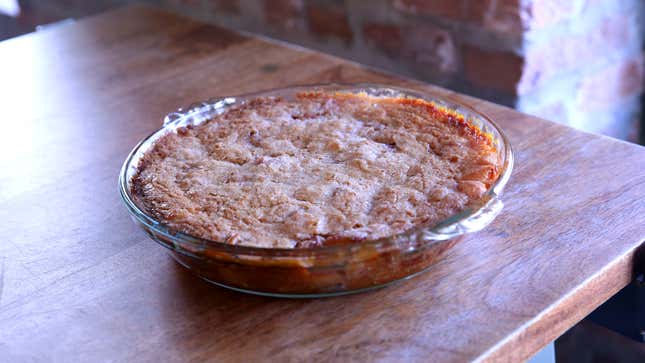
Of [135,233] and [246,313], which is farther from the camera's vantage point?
[135,233]

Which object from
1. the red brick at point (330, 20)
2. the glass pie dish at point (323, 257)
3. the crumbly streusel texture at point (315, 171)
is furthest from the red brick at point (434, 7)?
the glass pie dish at point (323, 257)

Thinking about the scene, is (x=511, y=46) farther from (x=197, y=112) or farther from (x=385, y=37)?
(x=197, y=112)

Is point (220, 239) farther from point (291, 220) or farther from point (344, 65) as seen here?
point (344, 65)

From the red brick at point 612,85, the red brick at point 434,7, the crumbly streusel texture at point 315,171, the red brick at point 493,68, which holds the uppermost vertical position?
the crumbly streusel texture at point 315,171

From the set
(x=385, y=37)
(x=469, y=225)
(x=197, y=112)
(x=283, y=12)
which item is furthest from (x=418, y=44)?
(x=469, y=225)

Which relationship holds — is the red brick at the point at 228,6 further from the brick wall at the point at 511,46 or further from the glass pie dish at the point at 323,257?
the glass pie dish at the point at 323,257

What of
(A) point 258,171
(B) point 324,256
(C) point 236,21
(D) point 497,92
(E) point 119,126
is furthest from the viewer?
(C) point 236,21

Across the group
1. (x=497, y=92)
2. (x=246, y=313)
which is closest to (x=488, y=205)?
(x=246, y=313)
